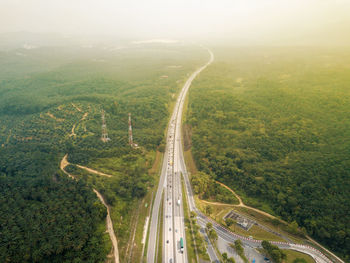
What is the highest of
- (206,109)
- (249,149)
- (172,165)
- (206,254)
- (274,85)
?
(274,85)

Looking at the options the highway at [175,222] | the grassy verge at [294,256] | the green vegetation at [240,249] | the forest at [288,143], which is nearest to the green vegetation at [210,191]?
the highway at [175,222]

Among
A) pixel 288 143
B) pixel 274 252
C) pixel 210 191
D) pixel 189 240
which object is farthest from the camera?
pixel 288 143

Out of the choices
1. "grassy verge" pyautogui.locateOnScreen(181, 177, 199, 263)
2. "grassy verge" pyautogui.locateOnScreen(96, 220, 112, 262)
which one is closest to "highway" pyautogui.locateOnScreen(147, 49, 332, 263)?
"grassy verge" pyautogui.locateOnScreen(181, 177, 199, 263)

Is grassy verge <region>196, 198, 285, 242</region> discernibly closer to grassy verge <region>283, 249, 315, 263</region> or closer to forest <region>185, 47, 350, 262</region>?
grassy verge <region>283, 249, 315, 263</region>

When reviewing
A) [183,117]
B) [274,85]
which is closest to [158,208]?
[183,117]

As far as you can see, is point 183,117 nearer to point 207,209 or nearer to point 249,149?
point 249,149

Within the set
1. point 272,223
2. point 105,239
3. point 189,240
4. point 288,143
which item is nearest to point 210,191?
point 272,223

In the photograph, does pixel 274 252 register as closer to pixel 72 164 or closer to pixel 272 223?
pixel 272 223
